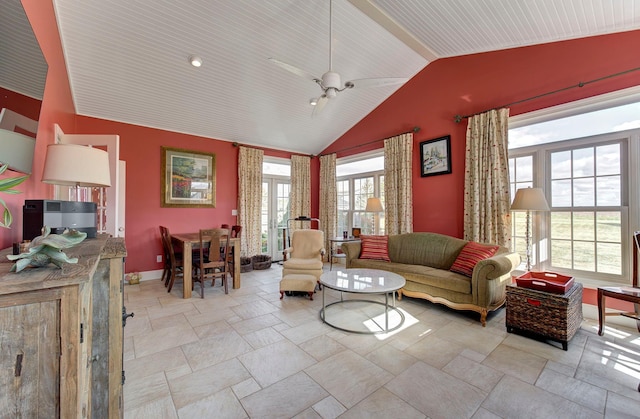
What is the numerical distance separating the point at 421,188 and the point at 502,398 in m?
3.27

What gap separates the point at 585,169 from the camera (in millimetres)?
3139

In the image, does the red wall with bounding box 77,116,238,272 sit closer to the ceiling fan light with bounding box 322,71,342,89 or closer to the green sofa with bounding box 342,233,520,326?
the green sofa with bounding box 342,233,520,326

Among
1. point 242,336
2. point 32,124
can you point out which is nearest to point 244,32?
point 32,124

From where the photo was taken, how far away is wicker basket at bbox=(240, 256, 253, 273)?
534cm

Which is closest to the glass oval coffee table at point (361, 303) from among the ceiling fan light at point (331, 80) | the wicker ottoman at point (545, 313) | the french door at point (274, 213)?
the wicker ottoman at point (545, 313)

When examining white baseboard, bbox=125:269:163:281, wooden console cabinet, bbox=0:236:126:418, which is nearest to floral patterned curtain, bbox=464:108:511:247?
wooden console cabinet, bbox=0:236:126:418

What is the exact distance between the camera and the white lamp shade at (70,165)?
1729 mm

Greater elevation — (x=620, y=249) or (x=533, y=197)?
(x=533, y=197)

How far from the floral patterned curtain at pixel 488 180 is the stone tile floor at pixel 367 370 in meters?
1.16

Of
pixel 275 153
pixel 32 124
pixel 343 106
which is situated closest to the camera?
pixel 32 124

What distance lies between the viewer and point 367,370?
2.13 m

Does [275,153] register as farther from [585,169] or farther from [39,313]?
[39,313]

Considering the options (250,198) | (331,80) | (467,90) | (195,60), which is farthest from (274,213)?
(467,90)

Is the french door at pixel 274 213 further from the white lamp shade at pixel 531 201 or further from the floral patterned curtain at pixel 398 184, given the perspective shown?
the white lamp shade at pixel 531 201
